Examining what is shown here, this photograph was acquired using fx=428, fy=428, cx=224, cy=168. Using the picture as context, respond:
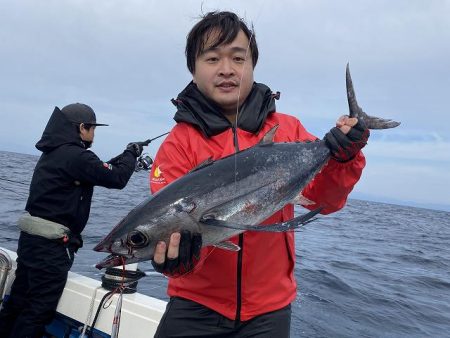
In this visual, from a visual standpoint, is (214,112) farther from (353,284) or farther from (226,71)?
(353,284)

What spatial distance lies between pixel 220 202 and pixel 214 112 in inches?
32.6

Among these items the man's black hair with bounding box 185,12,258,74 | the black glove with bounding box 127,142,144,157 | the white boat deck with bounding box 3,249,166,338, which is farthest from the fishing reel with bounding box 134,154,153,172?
the man's black hair with bounding box 185,12,258,74

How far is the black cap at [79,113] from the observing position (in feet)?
17.9

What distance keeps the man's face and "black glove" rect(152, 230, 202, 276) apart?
1082mm

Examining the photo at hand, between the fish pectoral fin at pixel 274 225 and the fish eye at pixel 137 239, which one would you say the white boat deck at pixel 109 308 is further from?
the fish pectoral fin at pixel 274 225

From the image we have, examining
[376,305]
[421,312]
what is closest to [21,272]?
[376,305]

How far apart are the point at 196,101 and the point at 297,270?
906 cm

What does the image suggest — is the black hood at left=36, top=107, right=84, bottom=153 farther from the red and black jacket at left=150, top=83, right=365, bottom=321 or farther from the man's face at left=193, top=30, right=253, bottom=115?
the man's face at left=193, top=30, right=253, bottom=115

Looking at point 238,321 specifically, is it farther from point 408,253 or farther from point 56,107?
point 408,253

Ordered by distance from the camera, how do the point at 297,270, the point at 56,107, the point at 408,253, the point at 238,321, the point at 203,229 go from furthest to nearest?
the point at 408,253, the point at 297,270, the point at 56,107, the point at 238,321, the point at 203,229

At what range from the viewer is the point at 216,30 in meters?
3.10

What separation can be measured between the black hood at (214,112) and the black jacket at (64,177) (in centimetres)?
231

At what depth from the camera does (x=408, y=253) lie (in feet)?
57.4

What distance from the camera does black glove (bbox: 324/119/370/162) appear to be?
2.81m
